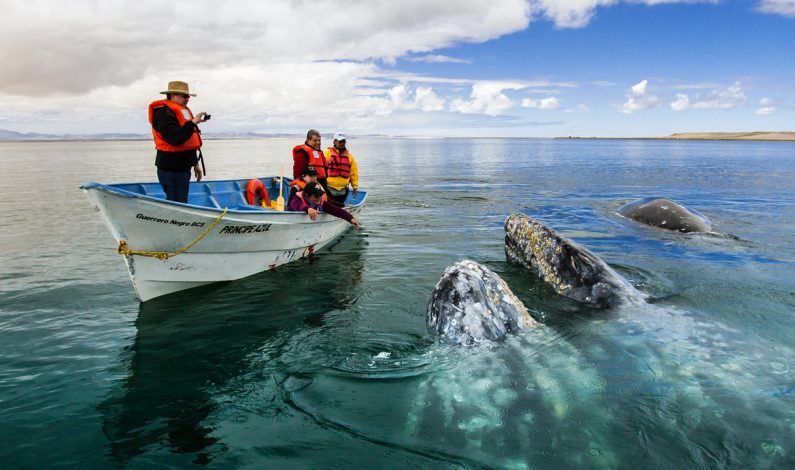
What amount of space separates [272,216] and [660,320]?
23.3ft

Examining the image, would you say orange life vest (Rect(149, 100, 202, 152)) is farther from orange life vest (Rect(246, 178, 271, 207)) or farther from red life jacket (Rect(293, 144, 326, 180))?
orange life vest (Rect(246, 178, 271, 207))

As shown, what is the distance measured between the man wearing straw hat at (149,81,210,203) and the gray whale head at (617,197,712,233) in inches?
489

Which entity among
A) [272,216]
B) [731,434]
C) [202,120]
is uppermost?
[202,120]

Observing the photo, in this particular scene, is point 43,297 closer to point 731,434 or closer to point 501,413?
point 501,413

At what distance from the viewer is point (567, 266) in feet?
28.2

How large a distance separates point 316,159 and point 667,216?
10.2 metres

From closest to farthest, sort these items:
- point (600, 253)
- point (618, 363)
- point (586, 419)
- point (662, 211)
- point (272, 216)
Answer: point (586, 419)
point (618, 363)
point (272, 216)
point (600, 253)
point (662, 211)

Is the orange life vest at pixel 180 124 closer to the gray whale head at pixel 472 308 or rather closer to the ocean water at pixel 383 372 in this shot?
the ocean water at pixel 383 372

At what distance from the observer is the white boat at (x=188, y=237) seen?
8055 mm

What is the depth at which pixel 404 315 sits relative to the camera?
314 inches

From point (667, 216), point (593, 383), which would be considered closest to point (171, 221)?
point (593, 383)

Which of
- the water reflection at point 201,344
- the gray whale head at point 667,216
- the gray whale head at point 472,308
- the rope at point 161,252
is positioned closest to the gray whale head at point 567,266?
the gray whale head at point 472,308

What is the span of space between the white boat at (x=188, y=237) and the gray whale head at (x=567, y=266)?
468 centimetres

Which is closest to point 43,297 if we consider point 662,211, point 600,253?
point 600,253
